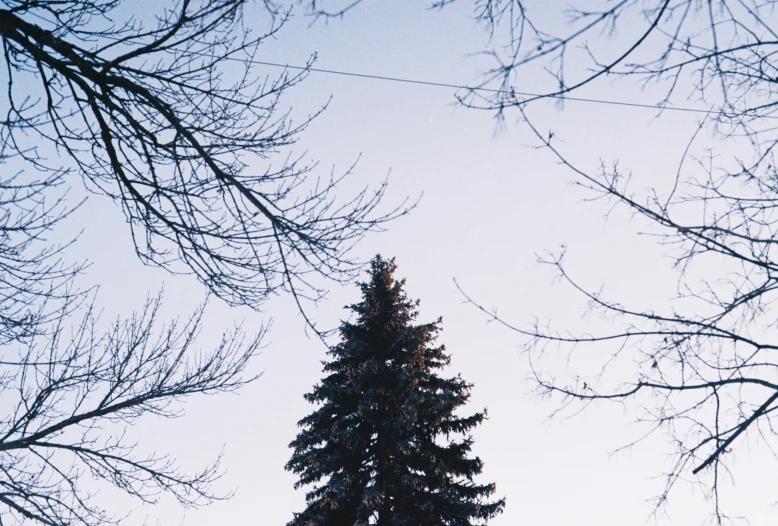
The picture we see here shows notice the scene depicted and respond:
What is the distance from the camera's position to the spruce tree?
1102 cm

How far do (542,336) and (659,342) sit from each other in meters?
0.58

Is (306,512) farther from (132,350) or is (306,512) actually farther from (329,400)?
(132,350)

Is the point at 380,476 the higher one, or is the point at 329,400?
the point at 329,400

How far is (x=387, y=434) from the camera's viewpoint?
11.8 metres

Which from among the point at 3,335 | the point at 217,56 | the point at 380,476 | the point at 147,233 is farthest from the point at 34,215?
the point at 380,476

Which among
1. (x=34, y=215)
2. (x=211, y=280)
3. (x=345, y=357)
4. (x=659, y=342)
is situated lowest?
(x=659, y=342)

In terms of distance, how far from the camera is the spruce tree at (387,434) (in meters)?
11.0

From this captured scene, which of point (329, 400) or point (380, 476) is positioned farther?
point (329, 400)

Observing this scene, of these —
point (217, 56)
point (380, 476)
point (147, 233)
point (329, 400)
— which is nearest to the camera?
point (217, 56)

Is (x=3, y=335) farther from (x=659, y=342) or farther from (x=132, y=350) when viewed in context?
(x=659, y=342)

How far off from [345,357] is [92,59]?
10.8 meters

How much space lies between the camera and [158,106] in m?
3.00

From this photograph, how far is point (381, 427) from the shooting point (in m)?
12.0

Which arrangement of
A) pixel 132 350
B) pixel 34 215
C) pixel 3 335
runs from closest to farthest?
pixel 34 215, pixel 3 335, pixel 132 350
